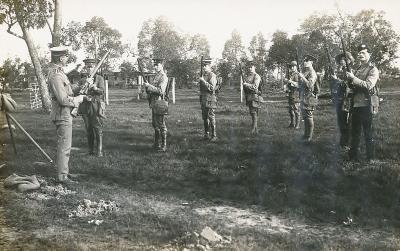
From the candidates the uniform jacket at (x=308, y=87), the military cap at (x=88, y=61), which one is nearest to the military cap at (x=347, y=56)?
the uniform jacket at (x=308, y=87)

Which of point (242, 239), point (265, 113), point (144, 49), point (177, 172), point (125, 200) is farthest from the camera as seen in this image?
point (144, 49)

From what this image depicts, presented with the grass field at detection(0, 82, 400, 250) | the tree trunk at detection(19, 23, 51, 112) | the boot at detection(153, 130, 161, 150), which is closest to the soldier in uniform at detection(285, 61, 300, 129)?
the grass field at detection(0, 82, 400, 250)

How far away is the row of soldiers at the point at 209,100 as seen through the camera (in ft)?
24.1

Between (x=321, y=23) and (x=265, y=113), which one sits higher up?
(x=321, y=23)

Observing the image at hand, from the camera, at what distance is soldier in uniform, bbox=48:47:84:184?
23.6 feet

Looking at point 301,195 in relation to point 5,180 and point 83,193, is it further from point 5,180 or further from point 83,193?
point 5,180

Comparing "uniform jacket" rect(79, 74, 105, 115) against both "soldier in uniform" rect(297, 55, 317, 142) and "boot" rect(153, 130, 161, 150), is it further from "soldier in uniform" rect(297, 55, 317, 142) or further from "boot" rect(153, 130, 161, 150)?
"soldier in uniform" rect(297, 55, 317, 142)

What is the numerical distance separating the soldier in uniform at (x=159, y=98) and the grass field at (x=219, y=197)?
50 cm

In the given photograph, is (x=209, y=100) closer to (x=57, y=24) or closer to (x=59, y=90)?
(x=59, y=90)

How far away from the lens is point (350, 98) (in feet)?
28.3

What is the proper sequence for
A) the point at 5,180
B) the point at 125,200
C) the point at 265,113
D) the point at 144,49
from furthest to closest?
the point at 144,49
the point at 265,113
the point at 5,180
the point at 125,200

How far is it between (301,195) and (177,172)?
100 inches

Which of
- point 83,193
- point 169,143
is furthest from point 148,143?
point 83,193

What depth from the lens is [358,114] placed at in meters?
7.80
